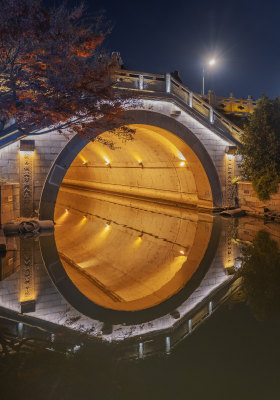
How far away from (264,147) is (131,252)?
377 inches

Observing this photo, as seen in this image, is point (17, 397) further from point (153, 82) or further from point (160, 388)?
point (153, 82)

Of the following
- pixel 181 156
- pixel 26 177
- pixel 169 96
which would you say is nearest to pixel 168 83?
pixel 169 96

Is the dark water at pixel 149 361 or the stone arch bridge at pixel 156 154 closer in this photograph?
the dark water at pixel 149 361

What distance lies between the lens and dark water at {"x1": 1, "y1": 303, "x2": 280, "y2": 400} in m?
3.39

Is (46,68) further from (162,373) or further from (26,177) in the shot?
(162,373)

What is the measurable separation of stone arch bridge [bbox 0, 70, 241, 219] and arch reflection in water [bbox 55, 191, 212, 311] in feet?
6.19

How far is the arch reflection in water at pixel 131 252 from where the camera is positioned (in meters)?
6.68

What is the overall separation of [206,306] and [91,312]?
1.91 m

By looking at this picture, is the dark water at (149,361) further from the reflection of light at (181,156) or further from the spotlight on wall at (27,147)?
the reflection of light at (181,156)

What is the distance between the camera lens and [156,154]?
21.4 meters

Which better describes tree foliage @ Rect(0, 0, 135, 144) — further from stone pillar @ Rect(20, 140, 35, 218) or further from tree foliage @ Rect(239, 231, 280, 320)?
tree foliage @ Rect(239, 231, 280, 320)

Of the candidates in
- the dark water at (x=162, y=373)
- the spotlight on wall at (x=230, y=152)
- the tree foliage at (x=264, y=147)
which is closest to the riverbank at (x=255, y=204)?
the tree foliage at (x=264, y=147)

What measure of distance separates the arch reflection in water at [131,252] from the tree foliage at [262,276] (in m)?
1.23

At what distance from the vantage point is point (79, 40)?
1109 centimetres
